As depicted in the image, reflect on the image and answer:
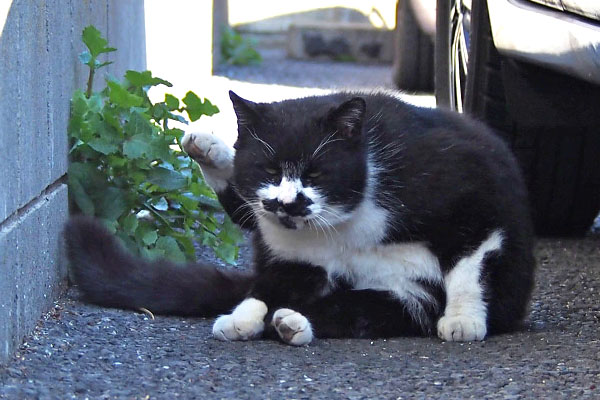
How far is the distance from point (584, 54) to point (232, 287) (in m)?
1.23

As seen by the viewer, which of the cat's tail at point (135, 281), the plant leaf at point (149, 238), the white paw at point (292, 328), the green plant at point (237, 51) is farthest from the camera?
the green plant at point (237, 51)

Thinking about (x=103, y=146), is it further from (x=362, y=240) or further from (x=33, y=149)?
(x=362, y=240)

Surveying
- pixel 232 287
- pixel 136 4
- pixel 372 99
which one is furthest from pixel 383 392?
pixel 136 4

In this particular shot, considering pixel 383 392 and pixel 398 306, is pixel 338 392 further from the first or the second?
pixel 398 306

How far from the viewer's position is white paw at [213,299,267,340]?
266 cm

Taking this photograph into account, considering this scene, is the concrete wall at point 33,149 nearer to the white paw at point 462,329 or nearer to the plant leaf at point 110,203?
the plant leaf at point 110,203

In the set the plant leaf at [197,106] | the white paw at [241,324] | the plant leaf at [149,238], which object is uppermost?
the plant leaf at [197,106]

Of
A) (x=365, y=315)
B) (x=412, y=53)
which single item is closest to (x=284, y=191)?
(x=365, y=315)

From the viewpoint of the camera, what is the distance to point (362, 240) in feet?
9.27

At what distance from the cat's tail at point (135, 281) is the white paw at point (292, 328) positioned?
0.34 meters

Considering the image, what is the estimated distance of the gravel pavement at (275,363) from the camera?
2184mm

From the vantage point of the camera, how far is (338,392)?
2.19 meters

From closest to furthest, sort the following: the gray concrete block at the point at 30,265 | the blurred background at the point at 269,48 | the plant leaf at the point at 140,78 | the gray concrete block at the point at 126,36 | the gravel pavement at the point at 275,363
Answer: the gravel pavement at the point at 275,363, the gray concrete block at the point at 30,265, the plant leaf at the point at 140,78, the gray concrete block at the point at 126,36, the blurred background at the point at 269,48

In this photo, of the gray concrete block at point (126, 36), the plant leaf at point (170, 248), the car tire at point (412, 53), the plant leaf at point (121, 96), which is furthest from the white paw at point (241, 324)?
the car tire at point (412, 53)
